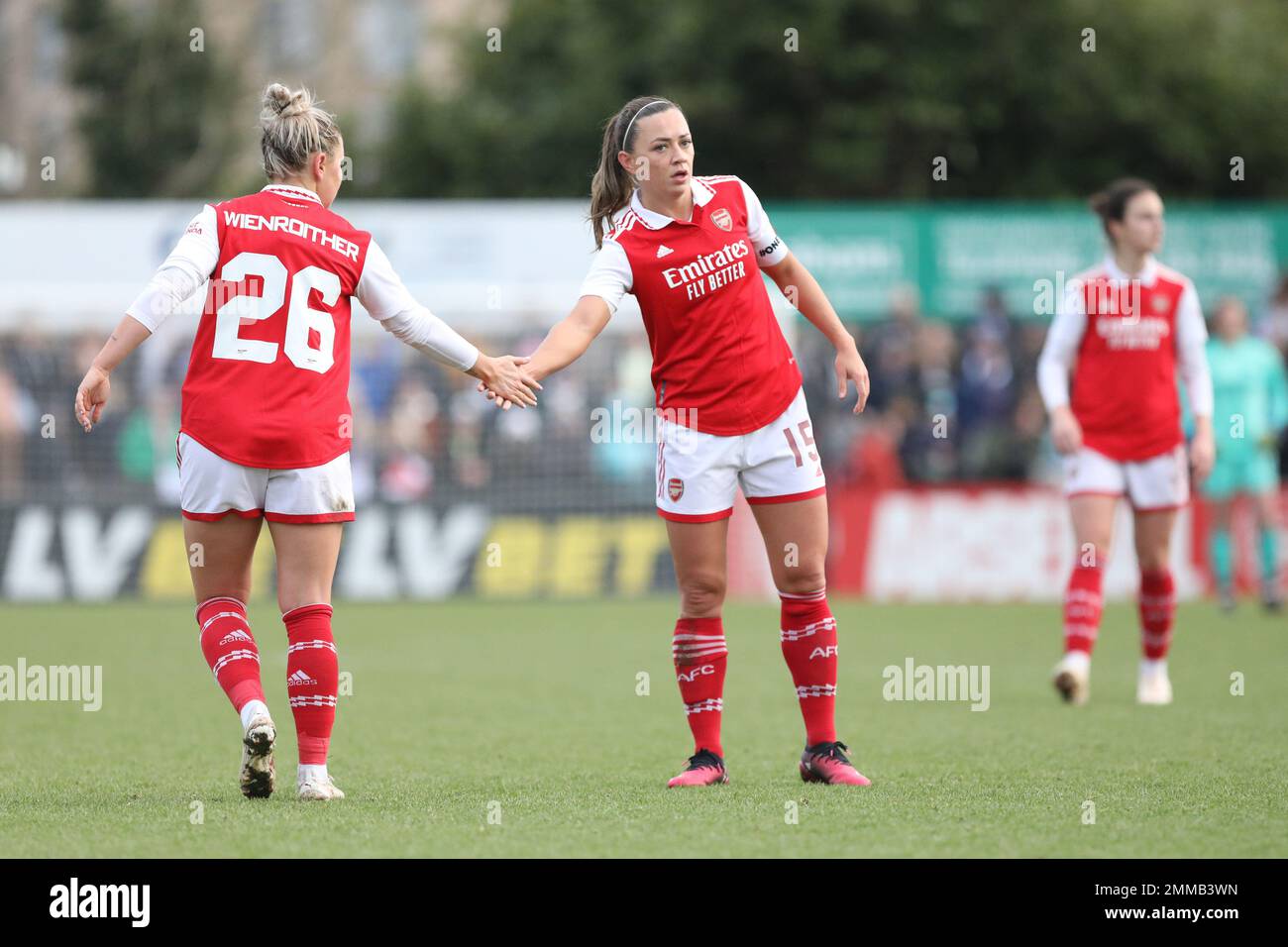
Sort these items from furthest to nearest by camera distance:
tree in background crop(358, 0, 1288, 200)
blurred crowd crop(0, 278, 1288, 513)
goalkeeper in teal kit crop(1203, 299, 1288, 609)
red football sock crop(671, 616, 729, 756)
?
tree in background crop(358, 0, 1288, 200), blurred crowd crop(0, 278, 1288, 513), goalkeeper in teal kit crop(1203, 299, 1288, 609), red football sock crop(671, 616, 729, 756)

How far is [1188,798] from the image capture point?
5832mm

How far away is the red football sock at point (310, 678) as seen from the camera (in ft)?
19.5

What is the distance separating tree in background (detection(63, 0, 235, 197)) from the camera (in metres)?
38.0

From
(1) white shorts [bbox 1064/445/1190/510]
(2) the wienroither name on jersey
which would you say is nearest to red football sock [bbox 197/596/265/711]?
(2) the wienroither name on jersey

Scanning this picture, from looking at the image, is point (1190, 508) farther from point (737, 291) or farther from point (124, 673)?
point (737, 291)

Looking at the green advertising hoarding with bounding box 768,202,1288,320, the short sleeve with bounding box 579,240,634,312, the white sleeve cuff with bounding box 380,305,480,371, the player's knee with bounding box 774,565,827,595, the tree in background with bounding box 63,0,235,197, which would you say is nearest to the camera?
the white sleeve cuff with bounding box 380,305,480,371

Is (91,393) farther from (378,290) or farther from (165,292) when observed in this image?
(378,290)

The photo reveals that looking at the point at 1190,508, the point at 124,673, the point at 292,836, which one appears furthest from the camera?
the point at 1190,508

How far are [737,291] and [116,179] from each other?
33.9m

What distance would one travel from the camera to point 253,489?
233 inches

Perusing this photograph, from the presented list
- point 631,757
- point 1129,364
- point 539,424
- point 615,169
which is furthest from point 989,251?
point 615,169

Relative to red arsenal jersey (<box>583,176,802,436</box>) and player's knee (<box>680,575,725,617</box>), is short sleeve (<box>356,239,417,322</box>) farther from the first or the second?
player's knee (<box>680,575,725,617</box>)

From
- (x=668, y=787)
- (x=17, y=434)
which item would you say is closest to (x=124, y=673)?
(x=668, y=787)

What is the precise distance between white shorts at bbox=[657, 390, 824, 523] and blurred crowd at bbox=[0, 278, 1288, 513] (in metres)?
11.4
